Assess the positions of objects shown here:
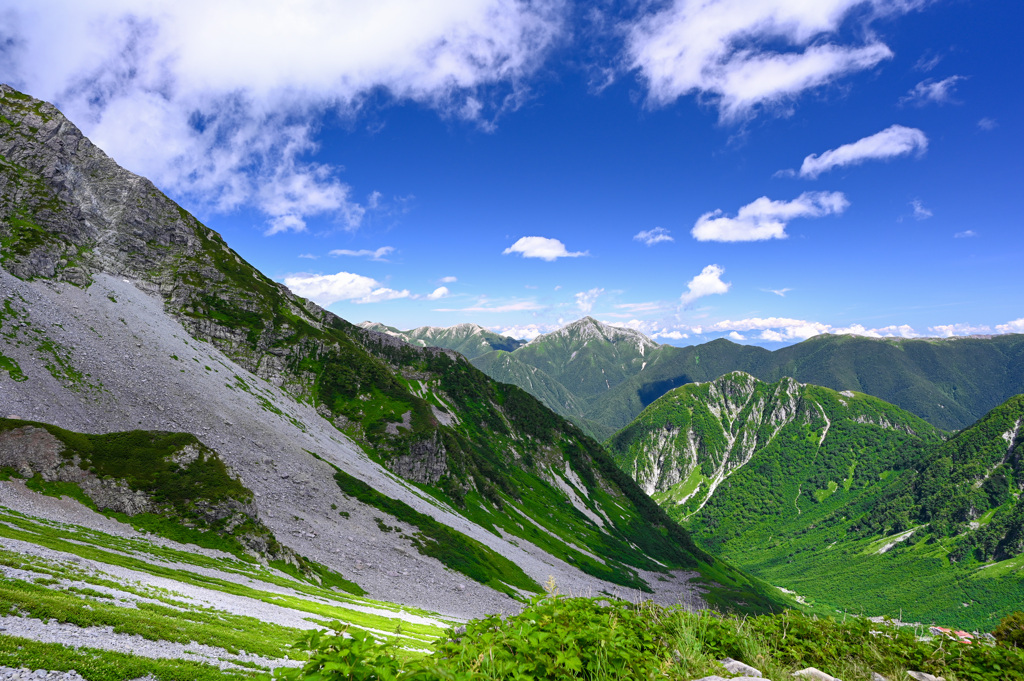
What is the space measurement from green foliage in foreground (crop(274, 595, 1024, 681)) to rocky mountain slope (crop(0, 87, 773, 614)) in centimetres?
5987

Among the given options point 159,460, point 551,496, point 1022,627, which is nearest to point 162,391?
point 159,460

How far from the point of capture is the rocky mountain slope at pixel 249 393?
6294 cm

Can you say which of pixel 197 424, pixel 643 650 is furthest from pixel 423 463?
pixel 643 650

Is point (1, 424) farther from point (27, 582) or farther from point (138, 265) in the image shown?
point (138, 265)

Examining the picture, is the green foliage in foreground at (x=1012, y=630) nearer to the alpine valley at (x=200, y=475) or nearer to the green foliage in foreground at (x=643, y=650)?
the green foliage in foreground at (x=643, y=650)

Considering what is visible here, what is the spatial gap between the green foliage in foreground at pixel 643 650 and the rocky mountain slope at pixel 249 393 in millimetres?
59875

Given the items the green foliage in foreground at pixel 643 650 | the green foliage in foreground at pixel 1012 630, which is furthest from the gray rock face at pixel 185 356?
the green foliage in foreground at pixel 643 650

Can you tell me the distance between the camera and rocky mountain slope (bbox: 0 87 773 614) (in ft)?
206

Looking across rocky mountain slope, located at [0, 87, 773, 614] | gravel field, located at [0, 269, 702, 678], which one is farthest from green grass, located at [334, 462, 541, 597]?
gravel field, located at [0, 269, 702, 678]

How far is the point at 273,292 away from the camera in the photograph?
147500 millimetres

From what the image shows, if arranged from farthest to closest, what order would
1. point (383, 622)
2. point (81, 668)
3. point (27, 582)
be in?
point (383, 622)
point (27, 582)
point (81, 668)

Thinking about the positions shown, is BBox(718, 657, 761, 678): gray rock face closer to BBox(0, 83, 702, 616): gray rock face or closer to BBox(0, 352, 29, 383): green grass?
BBox(0, 83, 702, 616): gray rock face

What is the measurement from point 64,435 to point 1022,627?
233 ft

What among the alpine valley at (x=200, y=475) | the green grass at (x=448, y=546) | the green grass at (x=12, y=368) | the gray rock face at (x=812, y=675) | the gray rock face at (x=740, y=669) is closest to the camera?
the gray rock face at (x=740, y=669)
